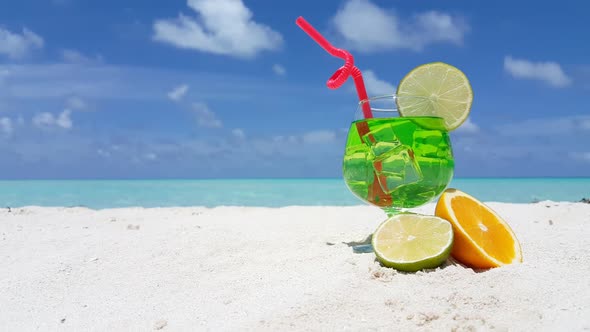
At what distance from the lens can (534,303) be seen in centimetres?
251

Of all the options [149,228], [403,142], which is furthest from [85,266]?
[403,142]

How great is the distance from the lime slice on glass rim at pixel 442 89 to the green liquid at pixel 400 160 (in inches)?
9.6

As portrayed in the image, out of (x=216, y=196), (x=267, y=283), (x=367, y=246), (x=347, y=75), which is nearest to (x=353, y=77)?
(x=347, y=75)

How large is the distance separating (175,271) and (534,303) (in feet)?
7.66

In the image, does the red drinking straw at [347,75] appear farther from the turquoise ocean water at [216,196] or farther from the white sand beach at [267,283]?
the turquoise ocean water at [216,196]

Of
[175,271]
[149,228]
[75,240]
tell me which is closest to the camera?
[175,271]

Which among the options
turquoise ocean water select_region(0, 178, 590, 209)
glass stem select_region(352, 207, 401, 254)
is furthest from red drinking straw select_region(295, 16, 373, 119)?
turquoise ocean water select_region(0, 178, 590, 209)

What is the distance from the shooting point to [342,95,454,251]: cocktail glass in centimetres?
328

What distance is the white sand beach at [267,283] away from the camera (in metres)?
2.46

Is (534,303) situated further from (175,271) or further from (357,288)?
(175,271)

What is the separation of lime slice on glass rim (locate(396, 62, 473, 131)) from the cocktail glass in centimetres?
24

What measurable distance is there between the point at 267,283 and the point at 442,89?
1.91 meters

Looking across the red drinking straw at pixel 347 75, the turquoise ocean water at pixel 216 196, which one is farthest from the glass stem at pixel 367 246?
the turquoise ocean water at pixel 216 196

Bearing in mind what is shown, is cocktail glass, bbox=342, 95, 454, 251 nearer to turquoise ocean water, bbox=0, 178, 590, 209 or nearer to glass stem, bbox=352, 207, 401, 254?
glass stem, bbox=352, 207, 401, 254
